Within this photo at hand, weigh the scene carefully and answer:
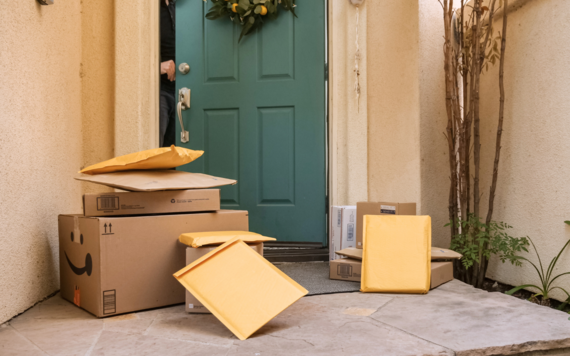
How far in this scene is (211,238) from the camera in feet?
4.59

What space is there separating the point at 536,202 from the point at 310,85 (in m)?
1.38

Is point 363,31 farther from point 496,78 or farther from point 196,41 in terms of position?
point 196,41

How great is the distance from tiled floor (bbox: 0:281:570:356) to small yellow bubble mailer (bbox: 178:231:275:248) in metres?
0.25

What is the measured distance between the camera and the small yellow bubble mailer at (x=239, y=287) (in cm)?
117

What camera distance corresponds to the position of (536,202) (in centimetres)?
175

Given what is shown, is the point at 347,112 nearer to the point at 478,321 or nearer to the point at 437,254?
the point at 437,254

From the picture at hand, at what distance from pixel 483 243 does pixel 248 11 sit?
1.85 meters

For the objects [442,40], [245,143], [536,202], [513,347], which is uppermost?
[442,40]

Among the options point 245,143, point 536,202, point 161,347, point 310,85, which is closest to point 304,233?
point 245,143

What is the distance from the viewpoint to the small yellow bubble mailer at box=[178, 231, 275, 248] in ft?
4.52

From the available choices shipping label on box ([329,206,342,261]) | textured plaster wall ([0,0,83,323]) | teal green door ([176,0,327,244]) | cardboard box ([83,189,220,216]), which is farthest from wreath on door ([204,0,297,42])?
cardboard box ([83,189,220,216])

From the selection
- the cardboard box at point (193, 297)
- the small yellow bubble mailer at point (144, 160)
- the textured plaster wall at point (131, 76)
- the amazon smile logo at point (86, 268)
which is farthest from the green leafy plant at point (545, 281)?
the textured plaster wall at point (131, 76)

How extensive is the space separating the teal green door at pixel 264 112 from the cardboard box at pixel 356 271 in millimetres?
595

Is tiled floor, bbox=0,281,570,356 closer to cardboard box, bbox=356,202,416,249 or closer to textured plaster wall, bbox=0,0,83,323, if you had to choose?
textured plaster wall, bbox=0,0,83,323
